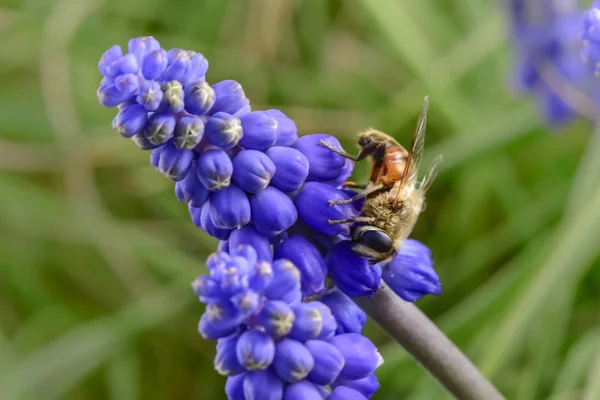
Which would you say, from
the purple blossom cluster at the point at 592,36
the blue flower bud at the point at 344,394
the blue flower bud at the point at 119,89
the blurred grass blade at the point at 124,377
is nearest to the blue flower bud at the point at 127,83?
the blue flower bud at the point at 119,89


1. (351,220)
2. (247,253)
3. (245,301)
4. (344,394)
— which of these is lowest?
(344,394)

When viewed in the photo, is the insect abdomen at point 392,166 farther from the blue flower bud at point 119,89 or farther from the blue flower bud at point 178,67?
the blue flower bud at point 119,89

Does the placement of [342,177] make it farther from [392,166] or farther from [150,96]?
[150,96]

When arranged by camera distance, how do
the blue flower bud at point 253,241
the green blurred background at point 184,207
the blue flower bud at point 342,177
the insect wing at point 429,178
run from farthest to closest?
the green blurred background at point 184,207, the insect wing at point 429,178, the blue flower bud at point 342,177, the blue flower bud at point 253,241

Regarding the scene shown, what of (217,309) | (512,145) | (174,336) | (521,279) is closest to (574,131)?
(512,145)

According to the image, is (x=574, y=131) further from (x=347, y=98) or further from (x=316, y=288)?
(x=316, y=288)

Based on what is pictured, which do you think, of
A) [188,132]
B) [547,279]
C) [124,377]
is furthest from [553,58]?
[124,377]
